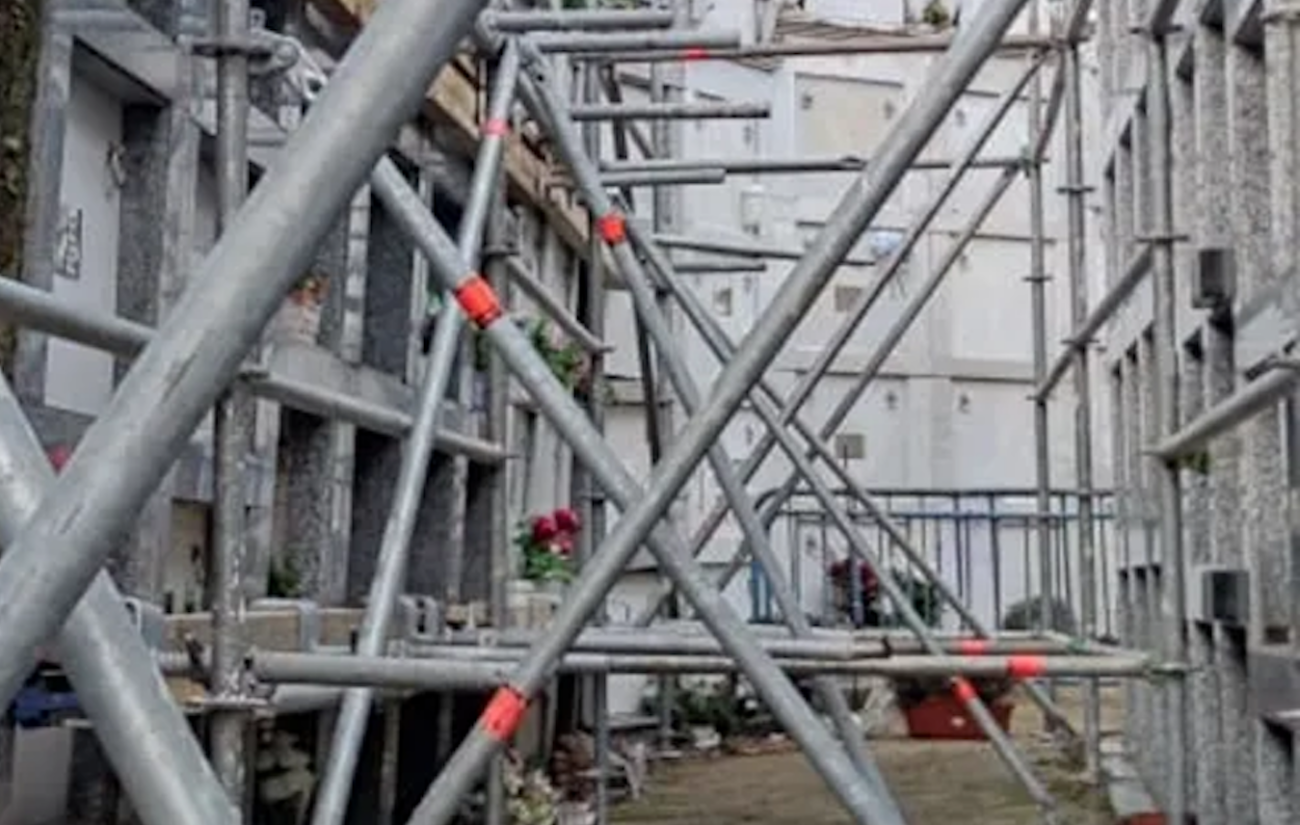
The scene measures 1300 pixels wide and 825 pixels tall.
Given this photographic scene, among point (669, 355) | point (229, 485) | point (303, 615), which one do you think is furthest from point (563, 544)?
point (229, 485)

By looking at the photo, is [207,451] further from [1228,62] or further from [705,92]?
[705,92]

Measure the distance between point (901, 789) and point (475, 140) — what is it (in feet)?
9.44

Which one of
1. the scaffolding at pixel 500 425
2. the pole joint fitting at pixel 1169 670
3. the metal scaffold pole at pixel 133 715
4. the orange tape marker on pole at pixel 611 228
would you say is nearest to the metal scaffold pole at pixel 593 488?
the scaffolding at pixel 500 425

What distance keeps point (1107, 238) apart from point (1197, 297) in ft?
10.8

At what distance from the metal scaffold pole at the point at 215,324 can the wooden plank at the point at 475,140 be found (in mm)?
3379

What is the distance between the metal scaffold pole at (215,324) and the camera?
1.29m

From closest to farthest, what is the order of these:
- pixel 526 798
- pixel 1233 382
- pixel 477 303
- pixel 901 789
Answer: pixel 477 303, pixel 1233 382, pixel 526 798, pixel 901 789

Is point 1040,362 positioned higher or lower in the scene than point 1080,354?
higher

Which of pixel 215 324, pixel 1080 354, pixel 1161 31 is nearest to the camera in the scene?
pixel 215 324

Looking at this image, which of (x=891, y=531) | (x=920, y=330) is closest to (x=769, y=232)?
(x=920, y=330)

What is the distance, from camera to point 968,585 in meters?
13.2

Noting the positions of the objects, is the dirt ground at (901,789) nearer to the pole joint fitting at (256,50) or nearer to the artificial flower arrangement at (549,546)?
the artificial flower arrangement at (549,546)

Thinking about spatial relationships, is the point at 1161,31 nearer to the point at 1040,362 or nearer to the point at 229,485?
the point at 1040,362

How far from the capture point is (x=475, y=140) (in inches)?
260
